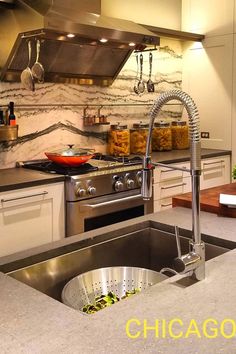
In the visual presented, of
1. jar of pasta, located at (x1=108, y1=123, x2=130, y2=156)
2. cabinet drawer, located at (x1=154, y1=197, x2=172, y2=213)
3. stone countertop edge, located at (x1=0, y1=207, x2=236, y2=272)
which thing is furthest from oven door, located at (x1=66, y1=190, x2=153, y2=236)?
stone countertop edge, located at (x1=0, y1=207, x2=236, y2=272)

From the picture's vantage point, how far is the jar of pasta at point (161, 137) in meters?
4.20

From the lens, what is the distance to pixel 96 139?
3887 mm

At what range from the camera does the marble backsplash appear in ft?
10.9

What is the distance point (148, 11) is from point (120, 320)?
11.8 feet

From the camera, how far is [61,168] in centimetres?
306

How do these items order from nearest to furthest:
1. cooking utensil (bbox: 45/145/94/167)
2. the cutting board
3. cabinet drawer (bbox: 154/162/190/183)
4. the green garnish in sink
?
the green garnish in sink, the cutting board, cooking utensil (bbox: 45/145/94/167), cabinet drawer (bbox: 154/162/190/183)

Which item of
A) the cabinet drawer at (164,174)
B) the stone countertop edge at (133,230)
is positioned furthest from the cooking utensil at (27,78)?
the stone countertop edge at (133,230)

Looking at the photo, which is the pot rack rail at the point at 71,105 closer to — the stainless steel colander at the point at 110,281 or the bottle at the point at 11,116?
the bottle at the point at 11,116

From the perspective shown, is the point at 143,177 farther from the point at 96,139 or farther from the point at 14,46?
the point at 96,139

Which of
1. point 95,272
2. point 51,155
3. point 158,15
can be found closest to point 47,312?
point 95,272

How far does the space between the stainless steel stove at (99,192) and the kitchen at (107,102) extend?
21 centimetres

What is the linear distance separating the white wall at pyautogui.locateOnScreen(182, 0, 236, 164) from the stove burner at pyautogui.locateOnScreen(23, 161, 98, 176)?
1.73 m

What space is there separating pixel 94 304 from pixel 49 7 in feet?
7.10

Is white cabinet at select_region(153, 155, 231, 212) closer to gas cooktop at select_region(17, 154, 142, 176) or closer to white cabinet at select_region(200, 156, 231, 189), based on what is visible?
white cabinet at select_region(200, 156, 231, 189)
